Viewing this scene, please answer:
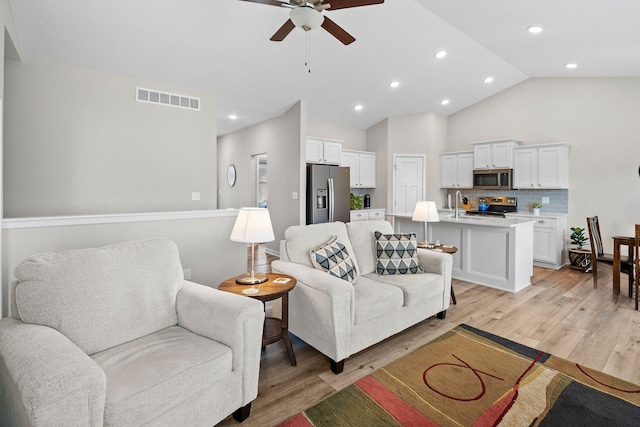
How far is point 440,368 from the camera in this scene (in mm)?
2359

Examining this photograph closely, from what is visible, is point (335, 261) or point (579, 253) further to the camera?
point (579, 253)

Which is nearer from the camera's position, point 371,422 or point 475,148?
point 371,422

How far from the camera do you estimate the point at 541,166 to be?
588cm

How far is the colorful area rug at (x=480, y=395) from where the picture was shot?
1.84m

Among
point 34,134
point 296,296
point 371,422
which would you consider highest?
point 34,134

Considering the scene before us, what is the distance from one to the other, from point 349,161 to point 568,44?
3936 mm

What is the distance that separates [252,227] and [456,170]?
19.0ft

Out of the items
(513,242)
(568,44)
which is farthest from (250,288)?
(568,44)

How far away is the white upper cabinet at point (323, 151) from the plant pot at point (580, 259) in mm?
4379

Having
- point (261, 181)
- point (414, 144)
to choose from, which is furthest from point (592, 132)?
point (261, 181)

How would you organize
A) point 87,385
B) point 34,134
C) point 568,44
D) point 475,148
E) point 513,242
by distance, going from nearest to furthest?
1. point 87,385
2. point 34,134
3. point 513,242
4. point 568,44
5. point 475,148

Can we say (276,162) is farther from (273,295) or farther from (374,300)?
(273,295)

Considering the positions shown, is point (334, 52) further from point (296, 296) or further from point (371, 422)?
point (371, 422)

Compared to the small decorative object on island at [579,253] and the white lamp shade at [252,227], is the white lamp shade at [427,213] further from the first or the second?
the small decorative object on island at [579,253]
